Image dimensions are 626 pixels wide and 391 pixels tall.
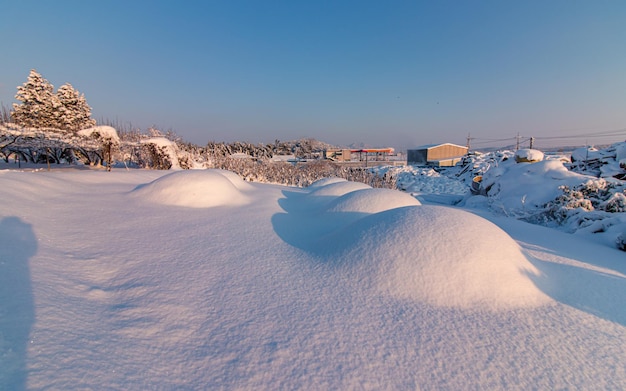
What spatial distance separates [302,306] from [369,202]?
3.39m

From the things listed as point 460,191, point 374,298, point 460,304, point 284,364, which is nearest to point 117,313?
point 284,364

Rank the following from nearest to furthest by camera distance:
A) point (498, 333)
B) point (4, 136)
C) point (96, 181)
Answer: point (498, 333) < point (96, 181) < point (4, 136)

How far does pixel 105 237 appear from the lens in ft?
13.2

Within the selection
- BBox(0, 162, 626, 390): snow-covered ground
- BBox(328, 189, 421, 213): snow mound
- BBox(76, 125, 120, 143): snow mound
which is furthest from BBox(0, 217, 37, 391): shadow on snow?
BBox(76, 125, 120, 143): snow mound

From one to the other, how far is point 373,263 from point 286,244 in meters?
1.52

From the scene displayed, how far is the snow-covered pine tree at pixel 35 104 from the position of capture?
19.3 metres

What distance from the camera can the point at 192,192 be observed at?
6438 mm

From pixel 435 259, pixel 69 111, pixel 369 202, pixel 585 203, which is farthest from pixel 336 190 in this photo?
pixel 69 111

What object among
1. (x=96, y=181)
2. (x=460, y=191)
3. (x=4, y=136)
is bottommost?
(x=460, y=191)

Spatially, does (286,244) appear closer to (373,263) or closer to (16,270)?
(373,263)

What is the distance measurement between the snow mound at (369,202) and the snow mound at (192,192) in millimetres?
2570

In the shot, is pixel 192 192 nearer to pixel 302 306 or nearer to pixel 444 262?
pixel 302 306

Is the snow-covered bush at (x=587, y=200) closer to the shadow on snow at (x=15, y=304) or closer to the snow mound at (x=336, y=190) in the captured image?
the snow mound at (x=336, y=190)

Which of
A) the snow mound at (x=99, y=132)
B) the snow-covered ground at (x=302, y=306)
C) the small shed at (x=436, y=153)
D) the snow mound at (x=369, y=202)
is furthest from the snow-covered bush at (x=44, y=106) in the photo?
the small shed at (x=436, y=153)
